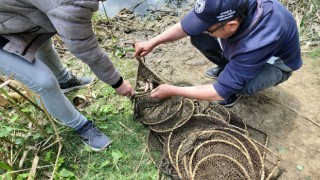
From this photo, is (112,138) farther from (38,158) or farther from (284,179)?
(284,179)

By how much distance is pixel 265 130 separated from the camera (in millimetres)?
2982

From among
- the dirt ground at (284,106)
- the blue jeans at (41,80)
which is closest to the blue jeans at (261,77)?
the dirt ground at (284,106)

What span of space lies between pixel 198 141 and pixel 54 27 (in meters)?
1.47

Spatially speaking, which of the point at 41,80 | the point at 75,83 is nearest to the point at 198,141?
the point at 41,80


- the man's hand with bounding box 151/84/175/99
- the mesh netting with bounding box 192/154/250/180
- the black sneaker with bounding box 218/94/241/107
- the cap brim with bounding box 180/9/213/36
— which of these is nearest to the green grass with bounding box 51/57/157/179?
the mesh netting with bounding box 192/154/250/180

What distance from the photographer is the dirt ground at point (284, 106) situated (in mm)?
2738

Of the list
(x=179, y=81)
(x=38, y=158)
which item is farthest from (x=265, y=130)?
(x=38, y=158)

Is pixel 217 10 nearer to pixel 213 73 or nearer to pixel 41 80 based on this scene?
pixel 41 80

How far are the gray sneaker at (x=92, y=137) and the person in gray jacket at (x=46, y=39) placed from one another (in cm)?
6

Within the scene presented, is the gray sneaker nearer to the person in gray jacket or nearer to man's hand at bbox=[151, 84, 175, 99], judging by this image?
the person in gray jacket

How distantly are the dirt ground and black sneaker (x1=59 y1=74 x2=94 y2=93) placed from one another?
2.56ft

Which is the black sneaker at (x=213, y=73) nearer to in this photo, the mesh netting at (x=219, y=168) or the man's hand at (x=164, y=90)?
the man's hand at (x=164, y=90)

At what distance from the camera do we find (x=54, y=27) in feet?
6.75

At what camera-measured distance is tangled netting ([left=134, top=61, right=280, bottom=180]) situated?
242 centimetres
